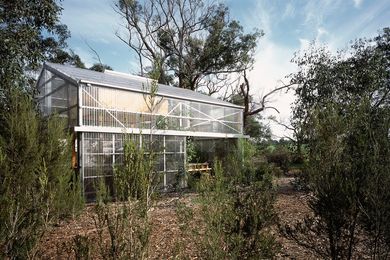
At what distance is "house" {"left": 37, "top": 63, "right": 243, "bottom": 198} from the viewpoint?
11.5 meters

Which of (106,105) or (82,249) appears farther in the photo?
(106,105)

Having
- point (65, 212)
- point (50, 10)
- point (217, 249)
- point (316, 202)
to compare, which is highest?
point (50, 10)

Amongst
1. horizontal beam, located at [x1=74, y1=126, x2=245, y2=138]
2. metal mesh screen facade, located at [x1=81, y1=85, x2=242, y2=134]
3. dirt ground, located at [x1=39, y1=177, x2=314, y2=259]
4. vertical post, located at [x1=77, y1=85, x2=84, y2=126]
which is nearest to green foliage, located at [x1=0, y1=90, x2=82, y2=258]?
dirt ground, located at [x1=39, y1=177, x2=314, y2=259]

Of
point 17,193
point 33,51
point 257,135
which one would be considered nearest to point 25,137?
point 17,193

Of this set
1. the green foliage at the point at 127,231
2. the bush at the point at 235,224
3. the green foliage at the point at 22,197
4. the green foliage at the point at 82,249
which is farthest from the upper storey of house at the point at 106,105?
the green foliage at the point at 82,249

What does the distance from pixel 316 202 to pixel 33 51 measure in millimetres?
7866

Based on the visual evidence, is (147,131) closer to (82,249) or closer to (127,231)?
(127,231)

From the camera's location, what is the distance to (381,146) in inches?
131

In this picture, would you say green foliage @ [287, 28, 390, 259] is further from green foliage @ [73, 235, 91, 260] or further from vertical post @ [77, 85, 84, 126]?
vertical post @ [77, 85, 84, 126]

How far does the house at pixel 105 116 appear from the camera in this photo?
11.5 m

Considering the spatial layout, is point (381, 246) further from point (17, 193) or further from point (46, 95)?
point (46, 95)

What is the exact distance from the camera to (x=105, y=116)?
12.3 meters

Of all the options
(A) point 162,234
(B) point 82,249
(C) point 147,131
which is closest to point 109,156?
(C) point 147,131

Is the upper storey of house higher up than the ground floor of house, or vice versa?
the upper storey of house
